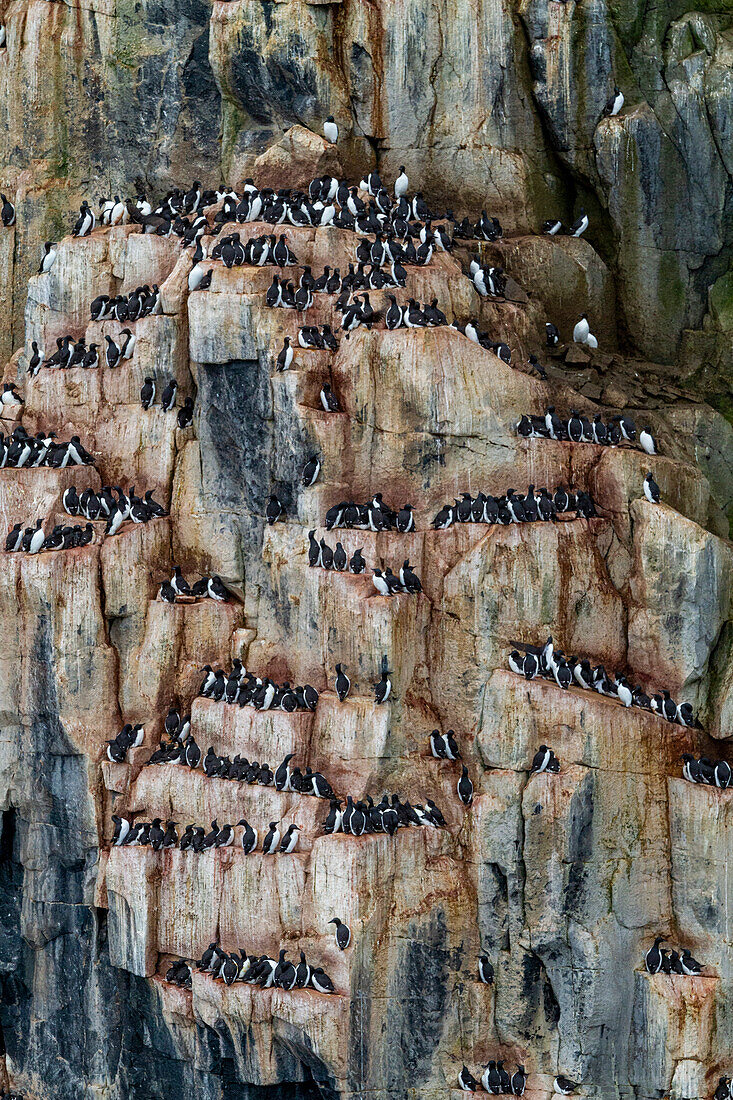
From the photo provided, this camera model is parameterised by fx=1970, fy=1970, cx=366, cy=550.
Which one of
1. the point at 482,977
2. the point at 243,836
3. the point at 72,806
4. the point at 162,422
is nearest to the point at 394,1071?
the point at 482,977

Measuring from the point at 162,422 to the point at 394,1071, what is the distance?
40.8ft

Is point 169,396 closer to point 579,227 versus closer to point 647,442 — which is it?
point 647,442

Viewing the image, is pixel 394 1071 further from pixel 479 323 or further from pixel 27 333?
pixel 27 333

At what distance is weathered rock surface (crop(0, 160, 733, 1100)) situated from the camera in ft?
107

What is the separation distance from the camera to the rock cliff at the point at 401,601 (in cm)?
3272

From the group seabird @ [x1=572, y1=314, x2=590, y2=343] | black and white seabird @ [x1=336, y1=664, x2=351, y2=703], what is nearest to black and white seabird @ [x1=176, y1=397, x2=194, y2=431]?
black and white seabird @ [x1=336, y1=664, x2=351, y2=703]

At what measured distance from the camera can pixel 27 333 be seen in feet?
127

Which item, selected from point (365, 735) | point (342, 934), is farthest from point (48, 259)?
point (342, 934)

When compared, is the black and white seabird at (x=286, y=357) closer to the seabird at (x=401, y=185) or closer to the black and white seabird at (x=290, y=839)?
the seabird at (x=401, y=185)

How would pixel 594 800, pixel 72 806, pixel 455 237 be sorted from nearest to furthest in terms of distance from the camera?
1. pixel 594 800
2. pixel 72 806
3. pixel 455 237

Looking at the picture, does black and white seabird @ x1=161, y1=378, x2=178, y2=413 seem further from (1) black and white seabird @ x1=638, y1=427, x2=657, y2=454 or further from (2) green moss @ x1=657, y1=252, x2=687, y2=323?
(2) green moss @ x1=657, y1=252, x2=687, y2=323

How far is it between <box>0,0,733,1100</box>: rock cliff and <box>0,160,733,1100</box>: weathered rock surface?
0.20 ft

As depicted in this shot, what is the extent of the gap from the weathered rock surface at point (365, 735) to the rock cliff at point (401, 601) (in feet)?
0.20

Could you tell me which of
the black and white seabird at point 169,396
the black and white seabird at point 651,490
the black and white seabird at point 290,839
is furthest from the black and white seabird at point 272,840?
the black and white seabird at point 651,490
